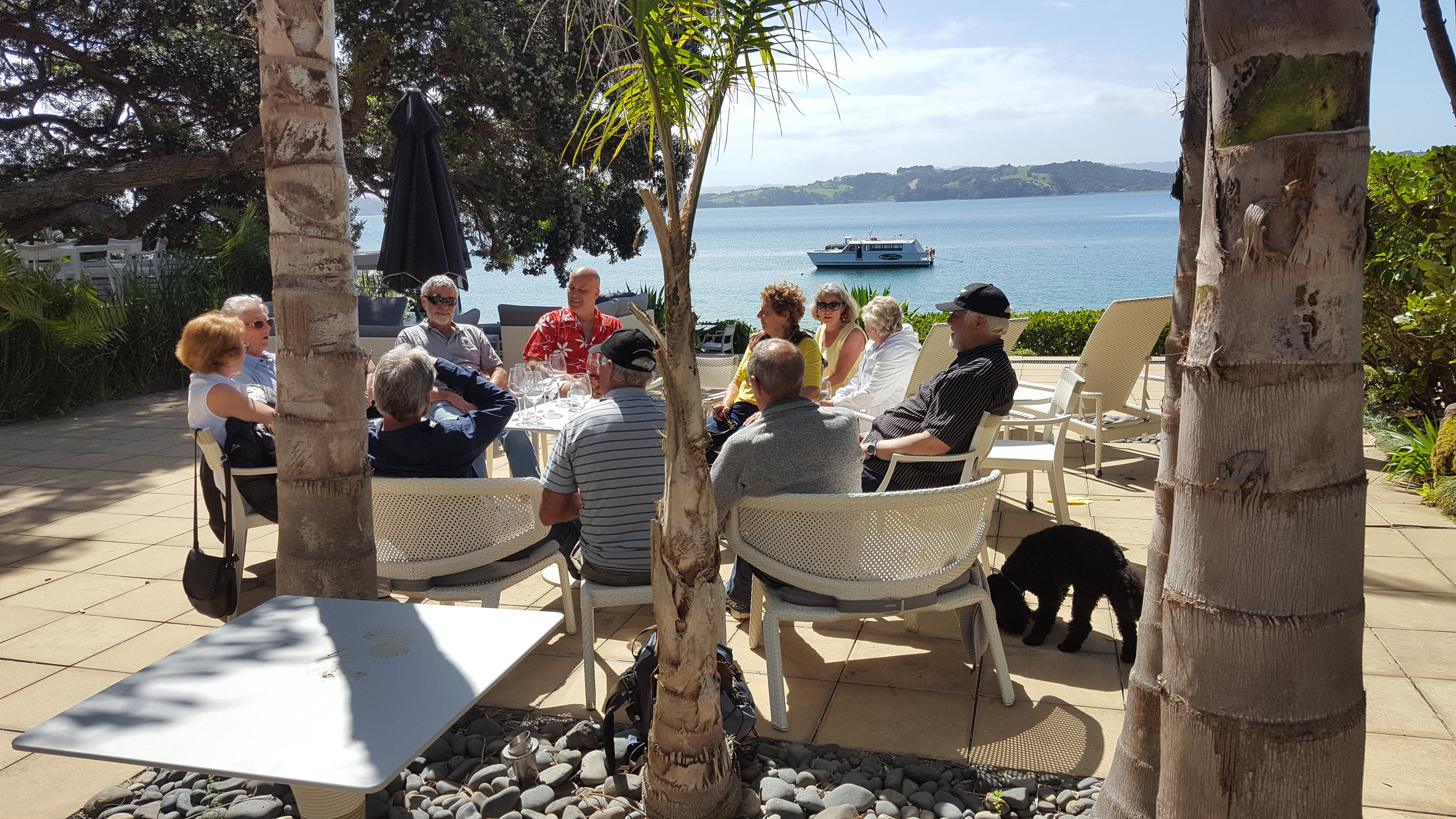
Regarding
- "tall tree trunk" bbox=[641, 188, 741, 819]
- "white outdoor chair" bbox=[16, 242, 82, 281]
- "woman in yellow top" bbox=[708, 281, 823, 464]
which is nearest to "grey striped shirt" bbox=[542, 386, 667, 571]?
"tall tree trunk" bbox=[641, 188, 741, 819]

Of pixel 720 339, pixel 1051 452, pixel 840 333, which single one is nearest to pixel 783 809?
pixel 1051 452

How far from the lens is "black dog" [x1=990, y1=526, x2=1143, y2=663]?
3305mm

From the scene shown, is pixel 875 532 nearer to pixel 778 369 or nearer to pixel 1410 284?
pixel 778 369

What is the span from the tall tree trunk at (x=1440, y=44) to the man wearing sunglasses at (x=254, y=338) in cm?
551

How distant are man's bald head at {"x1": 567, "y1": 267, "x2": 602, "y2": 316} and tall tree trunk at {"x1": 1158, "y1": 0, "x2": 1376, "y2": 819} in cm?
465

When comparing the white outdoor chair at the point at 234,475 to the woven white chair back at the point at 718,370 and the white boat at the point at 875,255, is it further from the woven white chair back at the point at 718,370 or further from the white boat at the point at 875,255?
the white boat at the point at 875,255

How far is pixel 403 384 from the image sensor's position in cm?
349

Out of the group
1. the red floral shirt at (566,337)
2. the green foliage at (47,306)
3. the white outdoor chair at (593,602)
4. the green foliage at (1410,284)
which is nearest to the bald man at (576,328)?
the red floral shirt at (566,337)

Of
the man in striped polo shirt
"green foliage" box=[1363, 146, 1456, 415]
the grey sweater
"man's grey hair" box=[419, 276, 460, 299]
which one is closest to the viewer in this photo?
the grey sweater

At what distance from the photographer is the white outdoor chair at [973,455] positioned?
3.77m

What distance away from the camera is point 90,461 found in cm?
686

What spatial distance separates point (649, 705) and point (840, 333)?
3413mm

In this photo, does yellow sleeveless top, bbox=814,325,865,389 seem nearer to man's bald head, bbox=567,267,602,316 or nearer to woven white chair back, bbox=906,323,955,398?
woven white chair back, bbox=906,323,955,398

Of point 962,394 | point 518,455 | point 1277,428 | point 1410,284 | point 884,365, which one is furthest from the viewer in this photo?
point 1410,284
